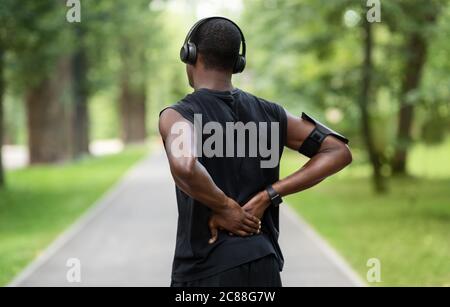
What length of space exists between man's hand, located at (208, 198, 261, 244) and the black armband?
41 cm

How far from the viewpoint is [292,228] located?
528 inches

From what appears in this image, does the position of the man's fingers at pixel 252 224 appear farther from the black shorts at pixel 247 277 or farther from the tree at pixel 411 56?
the tree at pixel 411 56

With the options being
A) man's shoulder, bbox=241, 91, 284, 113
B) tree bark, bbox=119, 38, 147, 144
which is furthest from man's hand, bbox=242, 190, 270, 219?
tree bark, bbox=119, 38, 147, 144

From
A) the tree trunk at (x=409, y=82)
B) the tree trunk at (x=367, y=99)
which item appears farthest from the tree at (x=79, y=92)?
the tree trunk at (x=367, y=99)

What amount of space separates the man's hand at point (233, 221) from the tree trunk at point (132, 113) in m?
46.6

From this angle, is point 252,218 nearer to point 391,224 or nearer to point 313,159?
point 313,159

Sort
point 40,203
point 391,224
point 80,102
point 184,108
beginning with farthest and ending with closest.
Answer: point 80,102
point 40,203
point 391,224
point 184,108

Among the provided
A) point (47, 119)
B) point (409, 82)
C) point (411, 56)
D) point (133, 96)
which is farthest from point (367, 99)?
point (133, 96)

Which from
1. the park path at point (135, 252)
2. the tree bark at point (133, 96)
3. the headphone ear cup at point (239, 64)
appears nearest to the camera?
the headphone ear cup at point (239, 64)

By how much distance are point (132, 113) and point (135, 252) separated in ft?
136

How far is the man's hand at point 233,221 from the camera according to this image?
3.07 metres

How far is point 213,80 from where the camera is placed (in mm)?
3184

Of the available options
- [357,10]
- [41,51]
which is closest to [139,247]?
[357,10]

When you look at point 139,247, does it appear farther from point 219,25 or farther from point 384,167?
point 384,167
